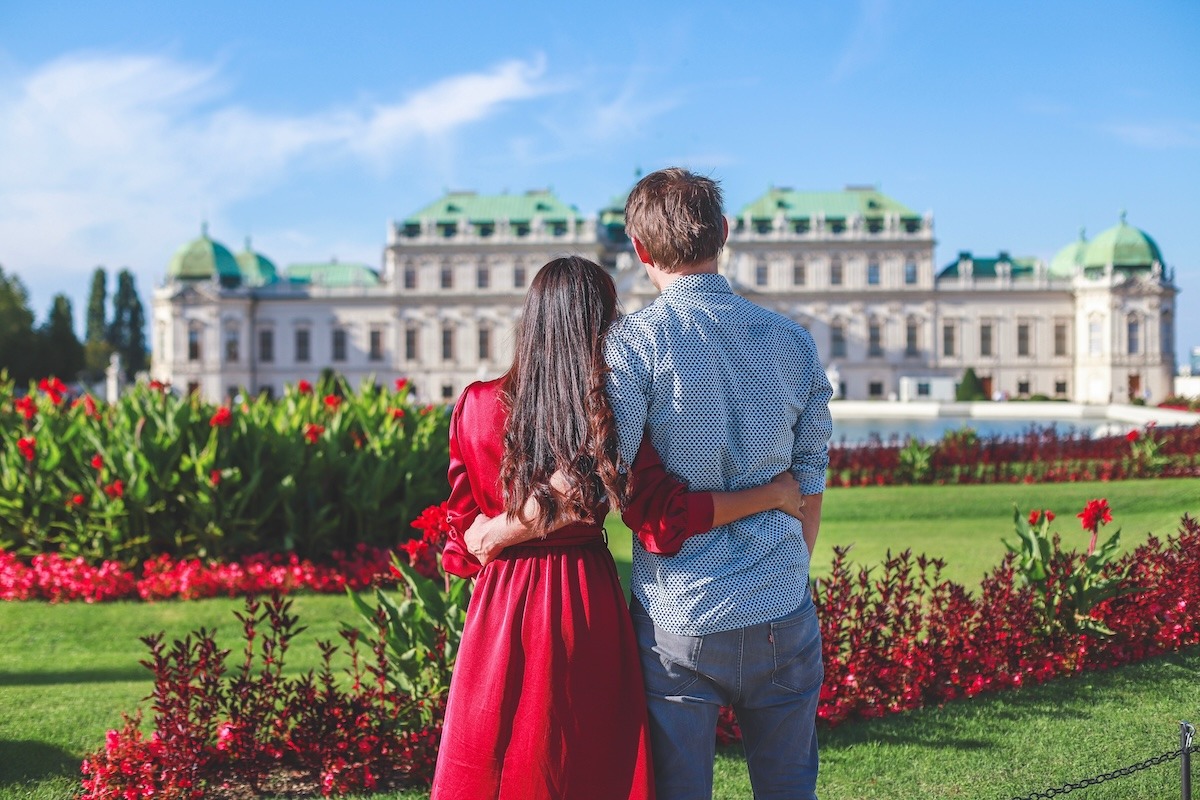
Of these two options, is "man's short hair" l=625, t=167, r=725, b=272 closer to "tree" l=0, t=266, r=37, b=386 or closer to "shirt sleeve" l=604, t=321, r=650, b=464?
"shirt sleeve" l=604, t=321, r=650, b=464

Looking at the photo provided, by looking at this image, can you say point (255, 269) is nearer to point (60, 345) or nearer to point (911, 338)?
point (60, 345)

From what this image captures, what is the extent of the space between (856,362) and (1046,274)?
10508 mm

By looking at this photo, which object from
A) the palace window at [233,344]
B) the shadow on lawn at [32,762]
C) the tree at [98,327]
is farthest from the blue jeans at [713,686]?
the tree at [98,327]

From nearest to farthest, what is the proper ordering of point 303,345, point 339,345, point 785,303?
point 785,303 < point 339,345 < point 303,345

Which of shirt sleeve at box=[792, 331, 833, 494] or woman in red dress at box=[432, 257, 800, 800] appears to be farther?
shirt sleeve at box=[792, 331, 833, 494]

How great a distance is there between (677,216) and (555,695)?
108 centimetres

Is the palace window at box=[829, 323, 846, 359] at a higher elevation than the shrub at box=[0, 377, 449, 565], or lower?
higher

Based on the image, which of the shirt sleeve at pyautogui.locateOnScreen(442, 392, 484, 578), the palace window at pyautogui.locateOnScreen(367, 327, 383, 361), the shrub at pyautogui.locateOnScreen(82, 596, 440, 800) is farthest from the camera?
the palace window at pyautogui.locateOnScreen(367, 327, 383, 361)

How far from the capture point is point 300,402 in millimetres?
9312

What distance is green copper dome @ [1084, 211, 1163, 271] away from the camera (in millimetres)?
48344

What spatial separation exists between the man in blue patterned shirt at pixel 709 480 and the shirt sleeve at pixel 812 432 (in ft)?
0.13

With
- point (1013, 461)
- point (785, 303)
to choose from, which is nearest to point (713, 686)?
point (1013, 461)

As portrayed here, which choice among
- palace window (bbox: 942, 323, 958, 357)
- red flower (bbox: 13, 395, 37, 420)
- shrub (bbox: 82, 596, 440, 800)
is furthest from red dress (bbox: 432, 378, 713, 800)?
palace window (bbox: 942, 323, 958, 357)

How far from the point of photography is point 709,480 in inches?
89.4
